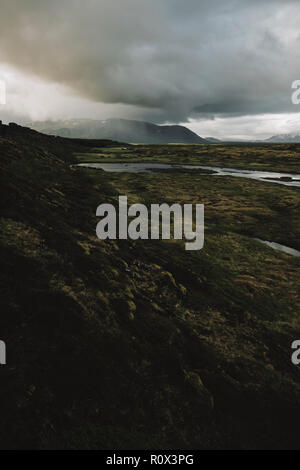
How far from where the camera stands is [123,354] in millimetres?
12164

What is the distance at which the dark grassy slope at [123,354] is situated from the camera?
375 inches

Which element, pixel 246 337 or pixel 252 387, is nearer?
pixel 252 387

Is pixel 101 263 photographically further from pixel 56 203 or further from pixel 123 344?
pixel 56 203

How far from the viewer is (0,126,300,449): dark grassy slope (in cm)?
952

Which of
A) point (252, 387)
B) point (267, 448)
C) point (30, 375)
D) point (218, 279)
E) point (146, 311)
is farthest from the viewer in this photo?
point (218, 279)

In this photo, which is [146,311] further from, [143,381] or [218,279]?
[218,279]

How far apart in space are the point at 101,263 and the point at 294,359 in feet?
47.6

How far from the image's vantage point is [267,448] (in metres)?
11.1
